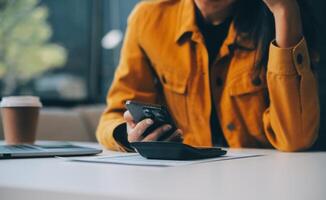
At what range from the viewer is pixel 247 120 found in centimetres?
142

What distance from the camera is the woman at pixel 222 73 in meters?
1.21

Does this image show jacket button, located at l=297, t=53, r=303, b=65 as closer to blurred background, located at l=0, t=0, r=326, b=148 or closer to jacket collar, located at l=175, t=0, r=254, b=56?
jacket collar, located at l=175, t=0, r=254, b=56

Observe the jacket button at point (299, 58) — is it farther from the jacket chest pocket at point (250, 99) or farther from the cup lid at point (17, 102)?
the cup lid at point (17, 102)

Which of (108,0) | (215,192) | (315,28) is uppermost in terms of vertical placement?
(108,0)

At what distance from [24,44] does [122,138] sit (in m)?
2.18

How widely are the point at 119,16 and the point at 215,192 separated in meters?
2.97

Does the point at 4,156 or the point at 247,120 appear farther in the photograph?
the point at 247,120

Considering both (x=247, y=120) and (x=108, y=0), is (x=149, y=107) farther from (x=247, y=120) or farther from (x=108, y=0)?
(x=108, y=0)

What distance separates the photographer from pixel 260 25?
142 centimetres

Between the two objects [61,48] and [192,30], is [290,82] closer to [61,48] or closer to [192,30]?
[192,30]

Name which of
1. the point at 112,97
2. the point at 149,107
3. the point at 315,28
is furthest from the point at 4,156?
the point at 315,28

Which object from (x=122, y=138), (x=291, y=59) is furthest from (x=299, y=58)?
(x=122, y=138)

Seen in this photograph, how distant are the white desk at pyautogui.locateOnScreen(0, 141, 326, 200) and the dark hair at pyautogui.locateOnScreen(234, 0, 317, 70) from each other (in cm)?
65

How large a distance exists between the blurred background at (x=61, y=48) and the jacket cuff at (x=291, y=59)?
1.96 m
